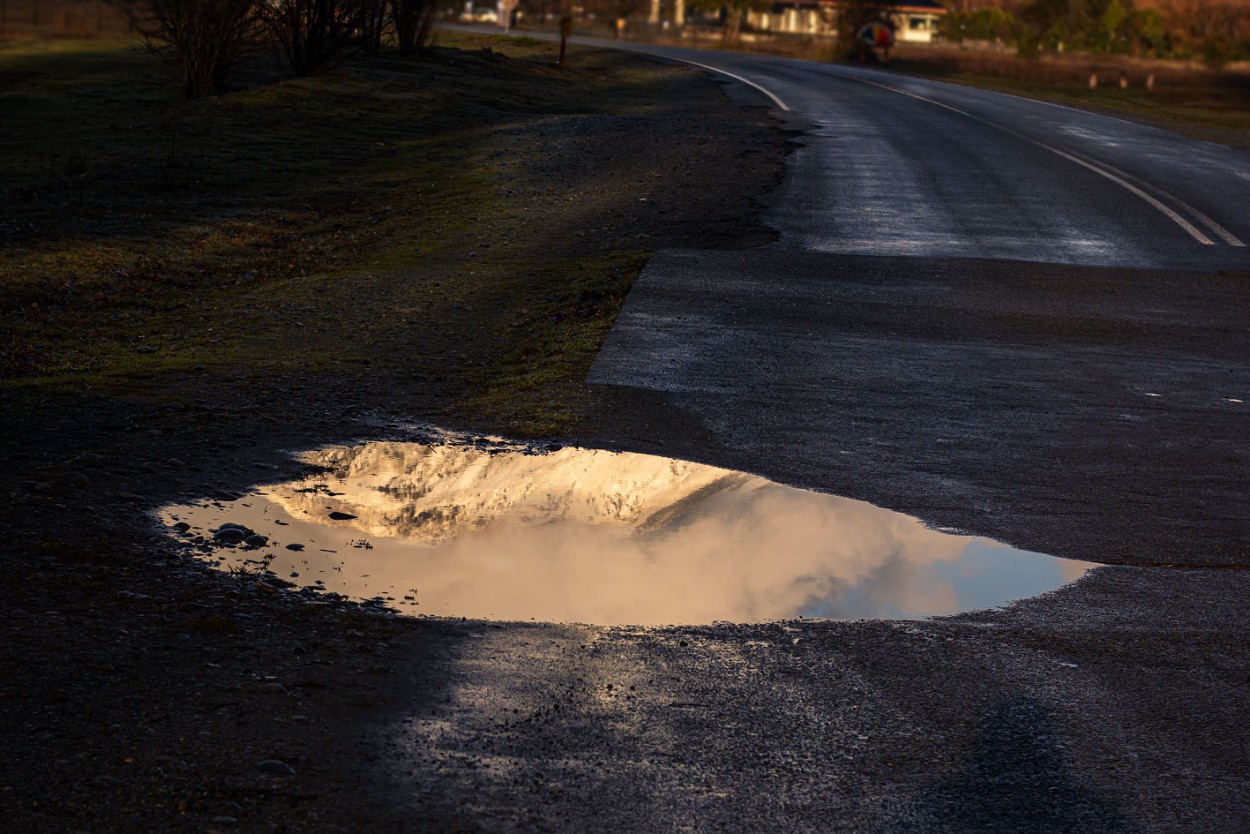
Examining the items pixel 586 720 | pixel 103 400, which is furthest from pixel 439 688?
pixel 103 400

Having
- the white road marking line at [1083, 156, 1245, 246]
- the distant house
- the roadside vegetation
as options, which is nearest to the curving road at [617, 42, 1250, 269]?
the white road marking line at [1083, 156, 1245, 246]

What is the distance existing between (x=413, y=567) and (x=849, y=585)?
1.81m

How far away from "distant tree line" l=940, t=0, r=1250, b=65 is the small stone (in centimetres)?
9168

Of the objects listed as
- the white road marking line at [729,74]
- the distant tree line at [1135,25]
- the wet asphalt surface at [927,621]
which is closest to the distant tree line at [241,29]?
the white road marking line at [729,74]

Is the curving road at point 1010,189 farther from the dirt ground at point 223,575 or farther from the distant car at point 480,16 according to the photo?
the distant car at point 480,16

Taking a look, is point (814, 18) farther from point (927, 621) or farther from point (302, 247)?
point (927, 621)

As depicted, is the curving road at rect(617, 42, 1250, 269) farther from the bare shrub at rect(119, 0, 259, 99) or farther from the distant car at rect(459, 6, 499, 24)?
the distant car at rect(459, 6, 499, 24)

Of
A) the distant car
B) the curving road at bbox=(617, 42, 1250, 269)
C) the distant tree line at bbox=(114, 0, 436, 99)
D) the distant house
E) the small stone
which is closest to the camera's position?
the small stone

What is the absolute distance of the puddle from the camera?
218 inches

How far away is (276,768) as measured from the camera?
13.1 feet

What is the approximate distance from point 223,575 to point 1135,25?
334ft

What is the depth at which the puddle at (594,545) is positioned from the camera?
5.54m

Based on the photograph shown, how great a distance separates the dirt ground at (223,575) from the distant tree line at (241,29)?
1218 cm

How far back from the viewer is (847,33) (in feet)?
188
